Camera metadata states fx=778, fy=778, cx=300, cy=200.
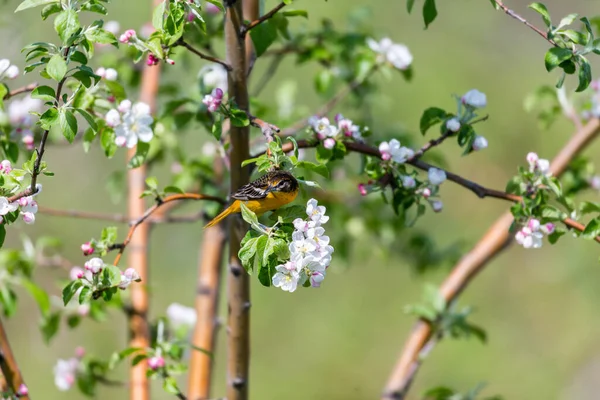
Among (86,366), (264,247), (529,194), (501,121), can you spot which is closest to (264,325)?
(501,121)

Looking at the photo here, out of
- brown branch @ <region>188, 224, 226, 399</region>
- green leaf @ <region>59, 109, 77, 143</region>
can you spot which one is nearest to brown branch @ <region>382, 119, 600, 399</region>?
brown branch @ <region>188, 224, 226, 399</region>

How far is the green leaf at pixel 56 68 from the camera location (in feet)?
2.85

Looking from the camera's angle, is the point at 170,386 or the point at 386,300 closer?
the point at 170,386

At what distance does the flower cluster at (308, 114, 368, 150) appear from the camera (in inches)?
42.1

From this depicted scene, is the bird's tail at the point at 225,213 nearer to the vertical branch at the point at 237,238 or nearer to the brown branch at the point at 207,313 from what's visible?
the vertical branch at the point at 237,238

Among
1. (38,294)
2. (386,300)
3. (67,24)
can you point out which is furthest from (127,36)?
(386,300)

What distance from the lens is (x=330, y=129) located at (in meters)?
1.07

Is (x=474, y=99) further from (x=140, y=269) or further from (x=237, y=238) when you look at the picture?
(x=140, y=269)

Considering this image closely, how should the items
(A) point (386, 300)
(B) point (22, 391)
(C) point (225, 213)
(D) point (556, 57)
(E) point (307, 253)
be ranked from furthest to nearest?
1. (A) point (386, 300)
2. (B) point (22, 391)
3. (C) point (225, 213)
4. (D) point (556, 57)
5. (E) point (307, 253)

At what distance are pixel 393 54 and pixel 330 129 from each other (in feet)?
2.21

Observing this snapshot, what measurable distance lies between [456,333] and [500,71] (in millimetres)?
3147

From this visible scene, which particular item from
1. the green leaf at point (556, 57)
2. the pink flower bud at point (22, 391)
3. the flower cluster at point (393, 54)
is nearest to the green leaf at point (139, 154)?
the pink flower bud at point (22, 391)

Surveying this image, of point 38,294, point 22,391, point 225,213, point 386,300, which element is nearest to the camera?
point 225,213

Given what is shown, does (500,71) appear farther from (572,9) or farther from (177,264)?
(177,264)
